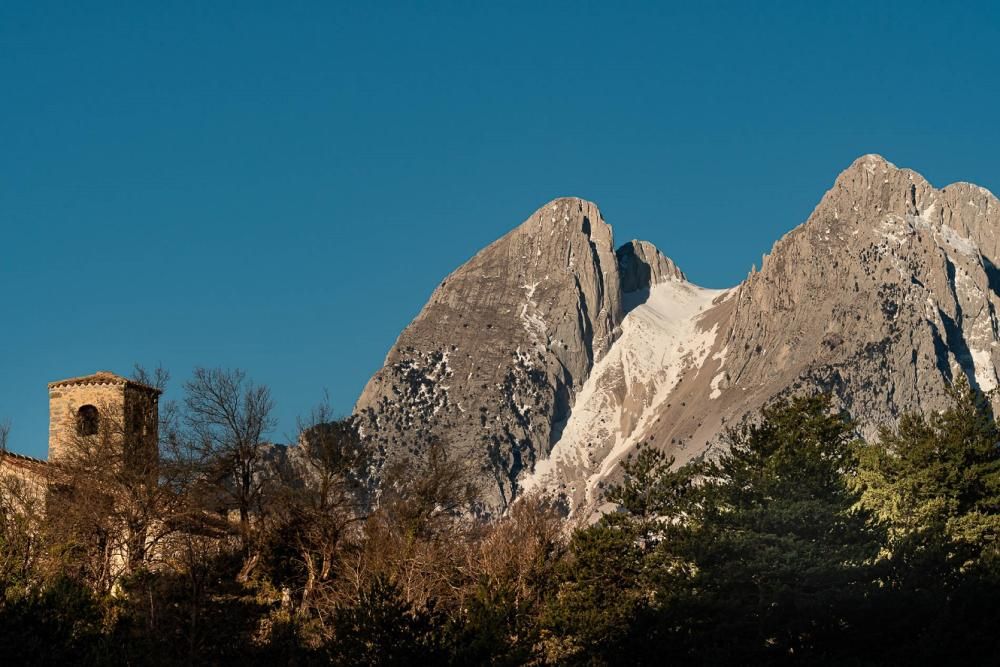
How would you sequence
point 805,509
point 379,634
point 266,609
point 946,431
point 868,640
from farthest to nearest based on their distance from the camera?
point 946,431 < point 805,509 < point 266,609 < point 868,640 < point 379,634

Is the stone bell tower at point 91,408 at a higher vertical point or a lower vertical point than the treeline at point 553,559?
higher

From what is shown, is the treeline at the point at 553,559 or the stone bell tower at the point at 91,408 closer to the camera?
the treeline at the point at 553,559

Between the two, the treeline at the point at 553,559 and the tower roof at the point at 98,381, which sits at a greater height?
Result: the tower roof at the point at 98,381

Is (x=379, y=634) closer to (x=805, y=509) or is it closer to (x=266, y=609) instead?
(x=266, y=609)

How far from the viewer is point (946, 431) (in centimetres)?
6278

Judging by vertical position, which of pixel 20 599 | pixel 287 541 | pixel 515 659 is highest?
pixel 287 541

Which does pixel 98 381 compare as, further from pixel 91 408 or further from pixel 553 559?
pixel 553 559

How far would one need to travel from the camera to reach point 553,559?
5972 cm

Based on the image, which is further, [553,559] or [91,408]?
[91,408]

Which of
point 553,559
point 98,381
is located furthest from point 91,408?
point 553,559

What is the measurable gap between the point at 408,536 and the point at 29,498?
584 inches

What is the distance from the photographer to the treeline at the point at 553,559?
149 feet

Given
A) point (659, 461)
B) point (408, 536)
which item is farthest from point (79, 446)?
point (659, 461)

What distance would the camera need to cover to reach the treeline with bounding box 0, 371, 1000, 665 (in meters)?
45.6
